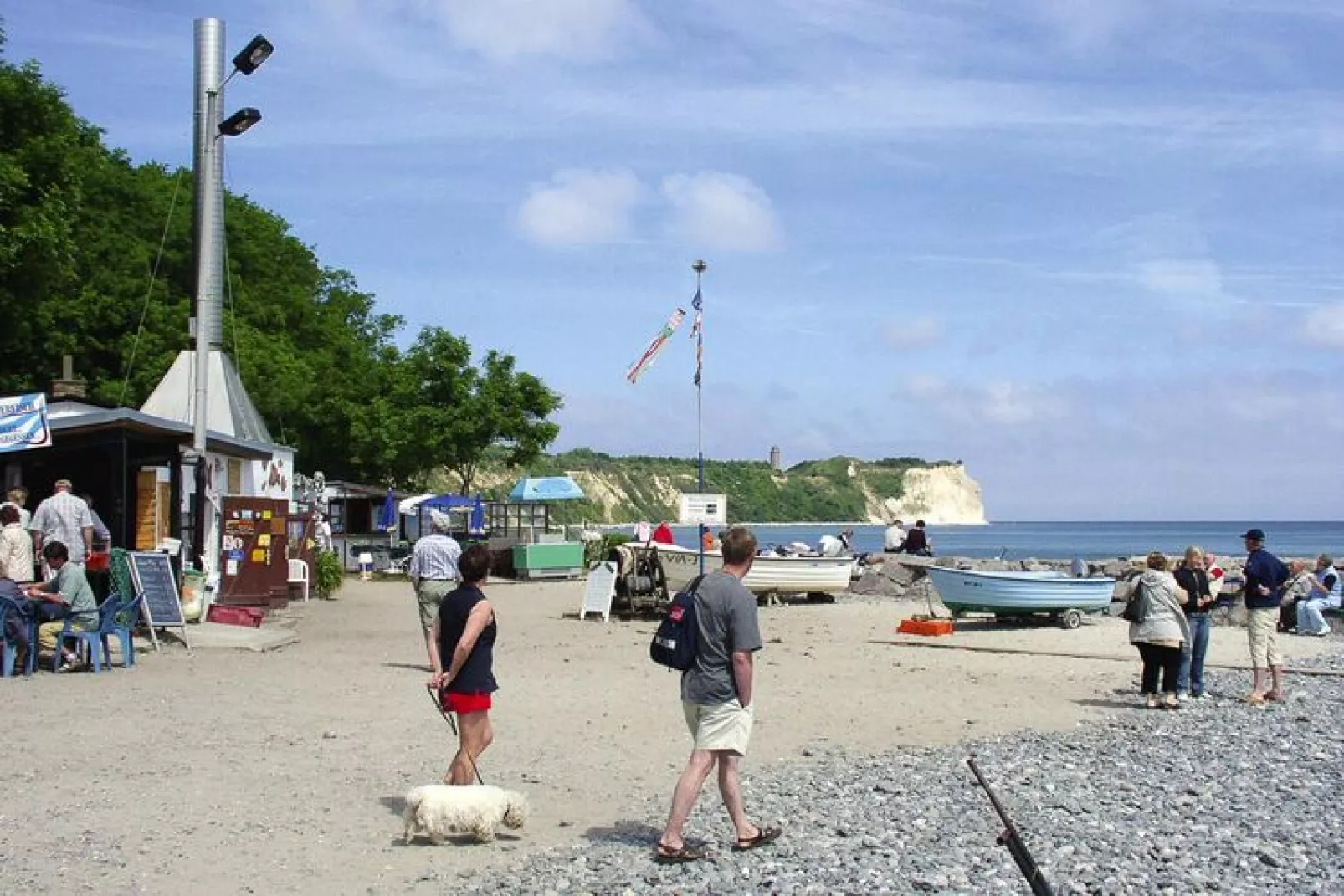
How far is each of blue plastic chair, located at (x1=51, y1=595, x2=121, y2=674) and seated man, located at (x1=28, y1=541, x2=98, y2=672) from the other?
52 millimetres

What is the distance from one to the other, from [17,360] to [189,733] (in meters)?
31.0

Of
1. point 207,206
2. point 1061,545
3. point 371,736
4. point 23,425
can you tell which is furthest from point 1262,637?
point 1061,545

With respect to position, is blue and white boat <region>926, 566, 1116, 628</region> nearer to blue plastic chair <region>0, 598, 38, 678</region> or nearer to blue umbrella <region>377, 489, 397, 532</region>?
blue plastic chair <region>0, 598, 38, 678</region>

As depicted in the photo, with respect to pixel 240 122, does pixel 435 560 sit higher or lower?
lower

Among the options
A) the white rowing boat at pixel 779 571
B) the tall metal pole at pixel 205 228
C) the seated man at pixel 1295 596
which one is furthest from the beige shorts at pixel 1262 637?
the white rowing boat at pixel 779 571

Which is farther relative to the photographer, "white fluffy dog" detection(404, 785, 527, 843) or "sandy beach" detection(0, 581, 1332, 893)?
Answer: "white fluffy dog" detection(404, 785, 527, 843)

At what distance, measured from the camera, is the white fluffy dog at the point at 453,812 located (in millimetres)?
7512

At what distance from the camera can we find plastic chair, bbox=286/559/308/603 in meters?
25.3

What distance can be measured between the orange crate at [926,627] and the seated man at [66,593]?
485 inches

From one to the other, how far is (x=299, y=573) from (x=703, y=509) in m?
8.35

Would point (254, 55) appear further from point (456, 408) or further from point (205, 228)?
point (456, 408)

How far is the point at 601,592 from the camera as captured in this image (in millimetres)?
23016

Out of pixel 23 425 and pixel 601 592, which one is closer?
pixel 23 425

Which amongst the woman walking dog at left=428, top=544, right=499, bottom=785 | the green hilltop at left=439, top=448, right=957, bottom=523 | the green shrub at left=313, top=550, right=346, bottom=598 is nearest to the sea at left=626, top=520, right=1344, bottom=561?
the green hilltop at left=439, top=448, right=957, bottom=523
